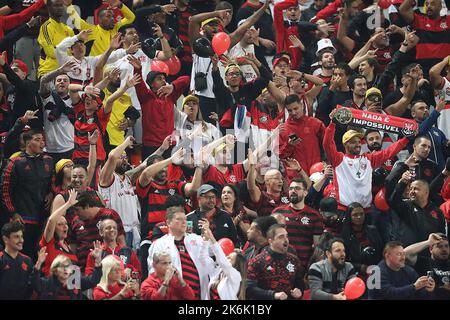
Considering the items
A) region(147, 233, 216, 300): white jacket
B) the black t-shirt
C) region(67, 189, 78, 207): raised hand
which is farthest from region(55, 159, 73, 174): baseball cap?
the black t-shirt

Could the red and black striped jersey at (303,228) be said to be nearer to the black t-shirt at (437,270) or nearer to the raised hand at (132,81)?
the black t-shirt at (437,270)

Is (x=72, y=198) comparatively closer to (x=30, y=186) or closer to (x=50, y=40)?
(x=30, y=186)

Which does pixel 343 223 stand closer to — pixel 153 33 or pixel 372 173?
pixel 372 173

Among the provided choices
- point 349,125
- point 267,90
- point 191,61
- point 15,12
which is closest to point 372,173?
point 349,125

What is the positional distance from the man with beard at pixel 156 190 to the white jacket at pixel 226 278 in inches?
88.0

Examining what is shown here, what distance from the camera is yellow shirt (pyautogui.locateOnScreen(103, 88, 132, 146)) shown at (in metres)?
22.0

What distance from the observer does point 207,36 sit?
22891 mm

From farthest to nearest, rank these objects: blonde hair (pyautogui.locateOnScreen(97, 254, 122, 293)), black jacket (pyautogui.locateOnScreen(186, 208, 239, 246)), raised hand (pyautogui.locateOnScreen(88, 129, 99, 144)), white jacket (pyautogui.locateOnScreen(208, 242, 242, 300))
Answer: raised hand (pyautogui.locateOnScreen(88, 129, 99, 144))
black jacket (pyautogui.locateOnScreen(186, 208, 239, 246))
blonde hair (pyautogui.locateOnScreen(97, 254, 122, 293))
white jacket (pyautogui.locateOnScreen(208, 242, 242, 300))

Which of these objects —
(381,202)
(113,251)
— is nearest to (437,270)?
(381,202)

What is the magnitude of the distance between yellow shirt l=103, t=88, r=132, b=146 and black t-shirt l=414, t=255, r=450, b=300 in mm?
4745

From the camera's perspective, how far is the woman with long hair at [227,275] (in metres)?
17.8

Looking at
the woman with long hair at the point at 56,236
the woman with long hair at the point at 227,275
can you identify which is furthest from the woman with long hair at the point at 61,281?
the woman with long hair at the point at 227,275

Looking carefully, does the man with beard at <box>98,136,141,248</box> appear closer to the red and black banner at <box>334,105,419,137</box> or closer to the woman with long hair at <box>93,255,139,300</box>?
the woman with long hair at <box>93,255,139,300</box>

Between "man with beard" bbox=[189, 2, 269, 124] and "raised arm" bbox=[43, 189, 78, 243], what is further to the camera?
"man with beard" bbox=[189, 2, 269, 124]
